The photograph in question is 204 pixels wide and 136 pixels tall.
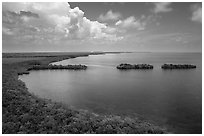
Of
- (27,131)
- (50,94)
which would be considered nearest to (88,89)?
(50,94)

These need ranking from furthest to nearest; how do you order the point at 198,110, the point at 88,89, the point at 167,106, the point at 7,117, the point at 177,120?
the point at 88,89, the point at 167,106, the point at 198,110, the point at 177,120, the point at 7,117

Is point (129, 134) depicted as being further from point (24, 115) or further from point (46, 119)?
point (24, 115)

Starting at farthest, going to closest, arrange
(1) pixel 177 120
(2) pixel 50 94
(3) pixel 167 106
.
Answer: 1. (2) pixel 50 94
2. (3) pixel 167 106
3. (1) pixel 177 120

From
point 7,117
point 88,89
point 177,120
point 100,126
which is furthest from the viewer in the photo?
point 88,89

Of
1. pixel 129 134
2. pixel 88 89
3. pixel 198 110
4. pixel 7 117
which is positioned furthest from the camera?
pixel 88 89

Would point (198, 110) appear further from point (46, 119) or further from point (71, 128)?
point (46, 119)

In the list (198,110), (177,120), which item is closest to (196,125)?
(177,120)

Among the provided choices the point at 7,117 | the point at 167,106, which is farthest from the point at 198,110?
the point at 7,117

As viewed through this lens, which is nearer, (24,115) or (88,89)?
(24,115)

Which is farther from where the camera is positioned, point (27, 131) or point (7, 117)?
point (7, 117)
